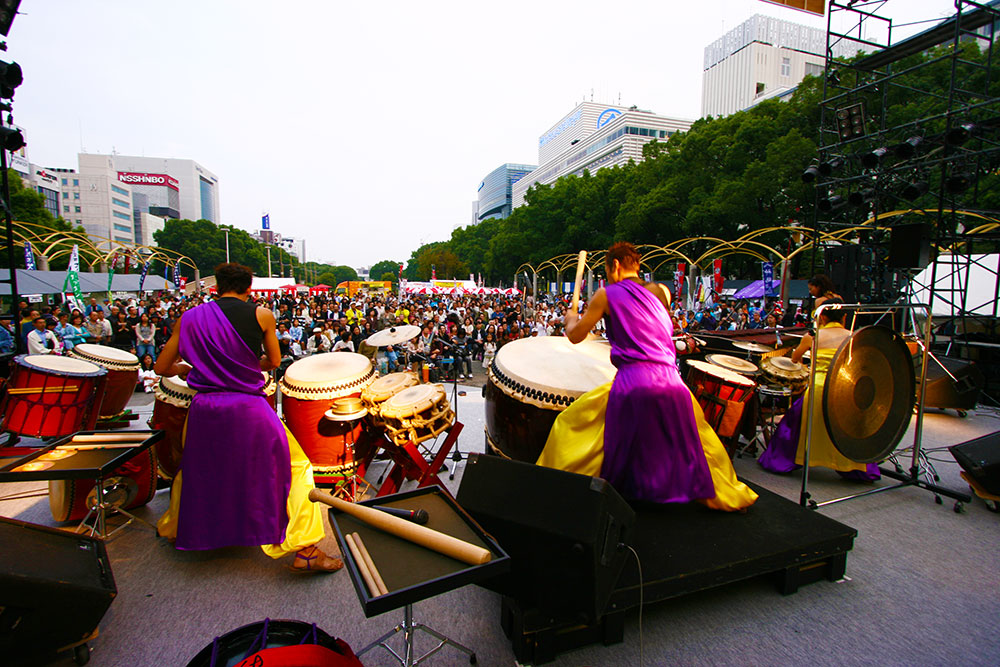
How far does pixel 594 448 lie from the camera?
9.48 feet

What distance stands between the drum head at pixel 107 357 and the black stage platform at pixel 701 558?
15.9 ft

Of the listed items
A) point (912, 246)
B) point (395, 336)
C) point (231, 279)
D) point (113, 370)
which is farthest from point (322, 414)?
point (912, 246)

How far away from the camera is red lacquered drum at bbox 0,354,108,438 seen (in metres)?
4.11

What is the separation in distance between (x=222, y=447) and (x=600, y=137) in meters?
73.0

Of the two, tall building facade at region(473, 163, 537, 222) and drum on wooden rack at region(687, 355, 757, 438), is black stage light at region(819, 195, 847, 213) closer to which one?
drum on wooden rack at region(687, 355, 757, 438)

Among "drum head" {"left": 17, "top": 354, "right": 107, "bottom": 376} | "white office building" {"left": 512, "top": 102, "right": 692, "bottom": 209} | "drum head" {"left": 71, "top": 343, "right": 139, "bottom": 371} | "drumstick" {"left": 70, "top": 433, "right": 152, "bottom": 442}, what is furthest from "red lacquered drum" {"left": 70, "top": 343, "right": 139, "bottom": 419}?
"white office building" {"left": 512, "top": 102, "right": 692, "bottom": 209}

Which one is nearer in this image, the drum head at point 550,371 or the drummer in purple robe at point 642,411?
the drummer in purple robe at point 642,411

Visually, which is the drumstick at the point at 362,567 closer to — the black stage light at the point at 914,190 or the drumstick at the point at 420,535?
the drumstick at the point at 420,535

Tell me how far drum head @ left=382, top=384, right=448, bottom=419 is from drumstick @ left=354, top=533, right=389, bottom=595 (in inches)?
67.5

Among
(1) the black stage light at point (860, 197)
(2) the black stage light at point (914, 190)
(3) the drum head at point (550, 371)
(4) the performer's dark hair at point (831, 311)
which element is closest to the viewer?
(3) the drum head at point (550, 371)

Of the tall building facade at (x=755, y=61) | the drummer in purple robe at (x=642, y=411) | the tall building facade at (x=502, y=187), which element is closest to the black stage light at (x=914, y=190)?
the drummer in purple robe at (x=642, y=411)

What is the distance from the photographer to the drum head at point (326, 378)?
12.8 feet

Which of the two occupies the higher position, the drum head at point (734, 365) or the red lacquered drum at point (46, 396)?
the drum head at point (734, 365)

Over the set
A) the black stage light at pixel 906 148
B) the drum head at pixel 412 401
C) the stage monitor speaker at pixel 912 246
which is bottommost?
the drum head at pixel 412 401
